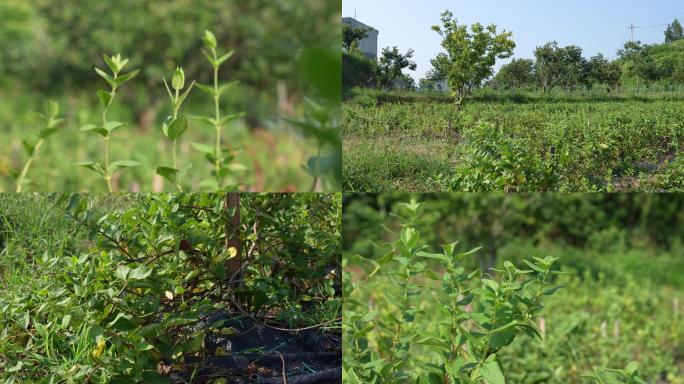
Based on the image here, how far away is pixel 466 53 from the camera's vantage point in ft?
14.1

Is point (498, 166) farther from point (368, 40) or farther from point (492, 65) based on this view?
point (368, 40)

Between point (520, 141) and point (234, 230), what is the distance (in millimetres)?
2392


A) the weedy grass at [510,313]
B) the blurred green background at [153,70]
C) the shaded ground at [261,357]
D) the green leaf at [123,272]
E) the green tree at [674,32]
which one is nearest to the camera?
the weedy grass at [510,313]

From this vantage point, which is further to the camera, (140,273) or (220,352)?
(220,352)

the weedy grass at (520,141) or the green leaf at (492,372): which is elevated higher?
the weedy grass at (520,141)

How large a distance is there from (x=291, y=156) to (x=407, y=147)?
0.84 metres

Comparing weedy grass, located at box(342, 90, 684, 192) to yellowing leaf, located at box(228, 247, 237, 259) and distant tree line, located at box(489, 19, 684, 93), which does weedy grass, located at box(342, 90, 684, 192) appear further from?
yellowing leaf, located at box(228, 247, 237, 259)

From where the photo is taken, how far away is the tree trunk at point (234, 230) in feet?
7.95

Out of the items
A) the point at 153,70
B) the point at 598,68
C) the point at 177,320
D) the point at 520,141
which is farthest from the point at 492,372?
the point at 598,68

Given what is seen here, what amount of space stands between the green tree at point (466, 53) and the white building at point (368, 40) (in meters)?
0.36

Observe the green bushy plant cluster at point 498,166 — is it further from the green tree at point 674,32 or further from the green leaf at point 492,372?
the green leaf at point 492,372

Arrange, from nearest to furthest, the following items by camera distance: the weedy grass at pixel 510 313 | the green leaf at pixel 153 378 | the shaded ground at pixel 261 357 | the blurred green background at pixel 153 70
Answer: the weedy grass at pixel 510 313 → the green leaf at pixel 153 378 → the shaded ground at pixel 261 357 → the blurred green background at pixel 153 70

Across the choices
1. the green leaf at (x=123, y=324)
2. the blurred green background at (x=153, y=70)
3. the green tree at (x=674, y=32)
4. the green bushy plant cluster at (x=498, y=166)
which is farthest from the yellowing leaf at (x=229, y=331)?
the green tree at (x=674, y=32)

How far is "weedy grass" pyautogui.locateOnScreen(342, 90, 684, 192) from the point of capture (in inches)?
162
